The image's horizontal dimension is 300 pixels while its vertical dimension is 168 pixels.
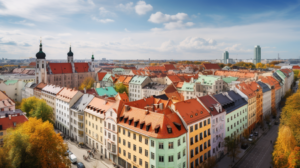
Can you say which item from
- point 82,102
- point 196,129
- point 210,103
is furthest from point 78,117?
point 210,103

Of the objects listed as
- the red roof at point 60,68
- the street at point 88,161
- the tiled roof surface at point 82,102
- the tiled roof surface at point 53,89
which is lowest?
the street at point 88,161

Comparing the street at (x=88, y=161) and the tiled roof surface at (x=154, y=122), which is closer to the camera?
the tiled roof surface at (x=154, y=122)

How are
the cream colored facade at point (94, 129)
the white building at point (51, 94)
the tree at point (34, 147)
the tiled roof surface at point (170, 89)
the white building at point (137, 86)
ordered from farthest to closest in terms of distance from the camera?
the white building at point (137, 86), the tiled roof surface at point (170, 89), the white building at point (51, 94), the cream colored facade at point (94, 129), the tree at point (34, 147)

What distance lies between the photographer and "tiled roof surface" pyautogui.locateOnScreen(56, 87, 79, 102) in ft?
209

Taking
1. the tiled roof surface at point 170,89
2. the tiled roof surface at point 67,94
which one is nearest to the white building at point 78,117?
the tiled roof surface at point 67,94

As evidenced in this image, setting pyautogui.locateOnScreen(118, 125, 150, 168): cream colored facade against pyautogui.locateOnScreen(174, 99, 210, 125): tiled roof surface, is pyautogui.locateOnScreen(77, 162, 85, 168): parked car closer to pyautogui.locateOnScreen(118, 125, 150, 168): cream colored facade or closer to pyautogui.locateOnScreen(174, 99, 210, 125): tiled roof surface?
pyautogui.locateOnScreen(118, 125, 150, 168): cream colored facade

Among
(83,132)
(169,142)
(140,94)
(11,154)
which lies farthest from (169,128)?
(140,94)

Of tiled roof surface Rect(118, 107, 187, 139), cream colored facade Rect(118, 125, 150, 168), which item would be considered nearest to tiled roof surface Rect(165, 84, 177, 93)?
tiled roof surface Rect(118, 107, 187, 139)

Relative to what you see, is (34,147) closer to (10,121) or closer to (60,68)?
(10,121)

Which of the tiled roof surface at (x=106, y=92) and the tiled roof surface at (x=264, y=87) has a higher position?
the tiled roof surface at (x=264, y=87)

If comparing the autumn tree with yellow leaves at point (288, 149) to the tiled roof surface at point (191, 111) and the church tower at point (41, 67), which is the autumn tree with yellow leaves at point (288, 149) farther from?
the church tower at point (41, 67)

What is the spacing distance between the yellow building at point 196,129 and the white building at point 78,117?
28102mm

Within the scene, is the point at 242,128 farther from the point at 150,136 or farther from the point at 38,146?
the point at 38,146

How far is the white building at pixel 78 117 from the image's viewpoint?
5738 centimetres
